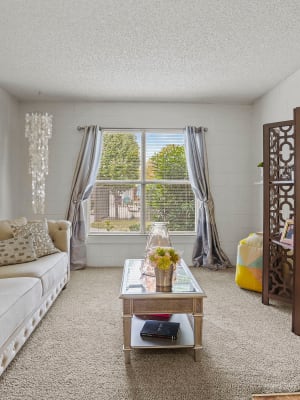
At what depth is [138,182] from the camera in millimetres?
5078

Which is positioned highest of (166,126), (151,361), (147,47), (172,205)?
(147,47)

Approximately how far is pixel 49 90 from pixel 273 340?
401 centimetres

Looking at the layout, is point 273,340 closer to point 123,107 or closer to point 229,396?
point 229,396

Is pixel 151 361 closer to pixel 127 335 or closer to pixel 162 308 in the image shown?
pixel 127 335

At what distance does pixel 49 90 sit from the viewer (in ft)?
14.6

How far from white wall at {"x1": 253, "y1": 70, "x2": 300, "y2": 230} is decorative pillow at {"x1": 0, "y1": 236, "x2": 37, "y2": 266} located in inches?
128

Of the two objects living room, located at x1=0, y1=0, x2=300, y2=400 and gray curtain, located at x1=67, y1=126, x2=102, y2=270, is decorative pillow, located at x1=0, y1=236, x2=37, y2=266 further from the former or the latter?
gray curtain, located at x1=67, y1=126, x2=102, y2=270

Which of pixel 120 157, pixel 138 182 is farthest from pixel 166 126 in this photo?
pixel 138 182

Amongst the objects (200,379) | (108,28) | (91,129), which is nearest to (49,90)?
(91,129)

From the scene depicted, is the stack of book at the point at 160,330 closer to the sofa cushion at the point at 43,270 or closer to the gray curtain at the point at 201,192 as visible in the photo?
the sofa cushion at the point at 43,270

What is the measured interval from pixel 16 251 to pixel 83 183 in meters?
1.85

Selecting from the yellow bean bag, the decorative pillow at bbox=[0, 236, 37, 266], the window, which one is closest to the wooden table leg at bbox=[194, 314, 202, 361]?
the yellow bean bag

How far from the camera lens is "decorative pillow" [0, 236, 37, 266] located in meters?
3.20

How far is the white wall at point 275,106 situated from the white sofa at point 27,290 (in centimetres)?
294
